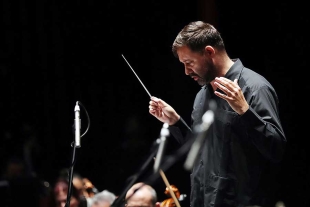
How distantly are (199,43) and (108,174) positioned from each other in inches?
79.9

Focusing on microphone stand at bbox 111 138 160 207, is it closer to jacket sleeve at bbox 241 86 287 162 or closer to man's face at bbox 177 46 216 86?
jacket sleeve at bbox 241 86 287 162

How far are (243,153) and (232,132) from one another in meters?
0.09

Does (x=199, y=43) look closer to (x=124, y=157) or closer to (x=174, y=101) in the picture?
(x=174, y=101)

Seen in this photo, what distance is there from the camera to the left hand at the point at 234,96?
86.5 inches

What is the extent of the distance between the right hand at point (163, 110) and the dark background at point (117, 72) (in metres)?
1.22

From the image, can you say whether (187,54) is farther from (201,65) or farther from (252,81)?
(252,81)

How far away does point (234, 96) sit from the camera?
2.20 metres

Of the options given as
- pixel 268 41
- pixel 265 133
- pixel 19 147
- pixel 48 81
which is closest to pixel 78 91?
pixel 48 81

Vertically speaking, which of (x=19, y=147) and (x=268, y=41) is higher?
(x=268, y=41)

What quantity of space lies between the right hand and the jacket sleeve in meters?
0.40

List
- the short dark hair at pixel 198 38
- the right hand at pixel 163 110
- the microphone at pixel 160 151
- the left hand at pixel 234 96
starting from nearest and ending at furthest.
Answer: the microphone at pixel 160 151 < the left hand at pixel 234 96 < the short dark hair at pixel 198 38 < the right hand at pixel 163 110

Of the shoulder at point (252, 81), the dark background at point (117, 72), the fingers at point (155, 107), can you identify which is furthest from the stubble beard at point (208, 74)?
the dark background at point (117, 72)

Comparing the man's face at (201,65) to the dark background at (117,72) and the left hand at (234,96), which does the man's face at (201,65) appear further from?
the dark background at (117,72)

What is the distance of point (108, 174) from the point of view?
4.30m
